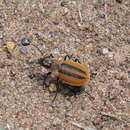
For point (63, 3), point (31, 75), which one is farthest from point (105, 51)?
point (31, 75)

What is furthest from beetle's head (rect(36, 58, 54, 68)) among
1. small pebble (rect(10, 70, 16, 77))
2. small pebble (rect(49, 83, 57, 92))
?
small pebble (rect(10, 70, 16, 77))

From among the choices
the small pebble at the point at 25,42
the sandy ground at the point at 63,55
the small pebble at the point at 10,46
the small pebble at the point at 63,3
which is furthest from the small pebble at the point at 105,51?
the small pebble at the point at 10,46

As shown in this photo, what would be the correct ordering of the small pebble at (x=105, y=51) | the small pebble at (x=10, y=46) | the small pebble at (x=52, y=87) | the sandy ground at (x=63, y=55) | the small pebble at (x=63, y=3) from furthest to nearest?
1. the small pebble at (x=63, y=3)
2. the small pebble at (x=105, y=51)
3. the small pebble at (x=10, y=46)
4. the small pebble at (x=52, y=87)
5. the sandy ground at (x=63, y=55)

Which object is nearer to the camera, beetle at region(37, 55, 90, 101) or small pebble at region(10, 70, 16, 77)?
beetle at region(37, 55, 90, 101)

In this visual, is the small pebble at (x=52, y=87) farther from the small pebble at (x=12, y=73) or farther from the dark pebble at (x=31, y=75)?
the small pebble at (x=12, y=73)

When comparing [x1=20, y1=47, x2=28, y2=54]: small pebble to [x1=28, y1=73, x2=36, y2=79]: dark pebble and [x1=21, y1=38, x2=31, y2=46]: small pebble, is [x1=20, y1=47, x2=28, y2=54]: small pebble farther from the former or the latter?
[x1=28, y1=73, x2=36, y2=79]: dark pebble

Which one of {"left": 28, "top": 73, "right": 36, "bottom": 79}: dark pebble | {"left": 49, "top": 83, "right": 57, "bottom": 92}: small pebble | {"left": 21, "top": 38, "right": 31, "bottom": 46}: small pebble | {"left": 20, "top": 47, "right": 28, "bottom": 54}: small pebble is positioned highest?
{"left": 21, "top": 38, "right": 31, "bottom": 46}: small pebble

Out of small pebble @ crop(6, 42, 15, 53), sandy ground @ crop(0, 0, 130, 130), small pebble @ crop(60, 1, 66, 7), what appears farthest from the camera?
small pebble @ crop(60, 1, 66, 7)

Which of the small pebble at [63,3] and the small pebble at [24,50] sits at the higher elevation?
the small pebble at [63,3]
